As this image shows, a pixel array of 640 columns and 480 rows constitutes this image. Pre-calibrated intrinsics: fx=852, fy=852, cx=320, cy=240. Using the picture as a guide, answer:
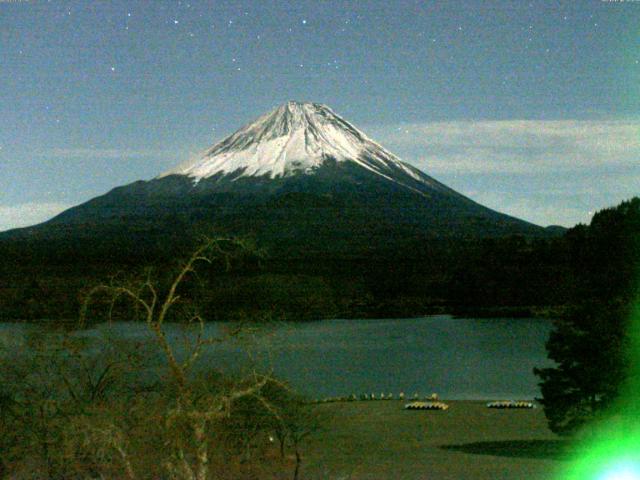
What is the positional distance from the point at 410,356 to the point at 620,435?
46.1 metres

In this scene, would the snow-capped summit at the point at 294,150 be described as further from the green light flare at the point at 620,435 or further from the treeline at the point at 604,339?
the green light flare at the point at 620,435

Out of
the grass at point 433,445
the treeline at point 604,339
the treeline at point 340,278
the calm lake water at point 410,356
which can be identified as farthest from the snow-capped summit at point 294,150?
the treeline at point 604,339

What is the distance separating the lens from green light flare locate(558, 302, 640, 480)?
1478 cm

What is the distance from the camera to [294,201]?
5512 inches

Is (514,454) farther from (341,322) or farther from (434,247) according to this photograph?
(434,247)

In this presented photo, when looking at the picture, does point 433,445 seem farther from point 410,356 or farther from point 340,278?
point 340,278

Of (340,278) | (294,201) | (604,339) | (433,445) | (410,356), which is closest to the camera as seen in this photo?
(604,339)

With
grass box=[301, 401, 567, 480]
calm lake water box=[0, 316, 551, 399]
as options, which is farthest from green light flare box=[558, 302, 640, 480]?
calm lake water box=[0, 316, 551, 399]

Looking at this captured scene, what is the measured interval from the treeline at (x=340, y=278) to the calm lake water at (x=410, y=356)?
5.74 m

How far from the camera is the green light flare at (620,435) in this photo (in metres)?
14.8

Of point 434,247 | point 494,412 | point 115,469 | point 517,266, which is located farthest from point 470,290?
point 115,469

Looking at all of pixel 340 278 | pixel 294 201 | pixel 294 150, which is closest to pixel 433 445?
pixel 340 278

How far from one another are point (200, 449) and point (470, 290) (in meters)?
96.6

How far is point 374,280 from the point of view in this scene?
109m
